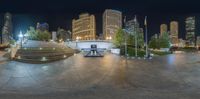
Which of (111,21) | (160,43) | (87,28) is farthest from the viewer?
(87,28)

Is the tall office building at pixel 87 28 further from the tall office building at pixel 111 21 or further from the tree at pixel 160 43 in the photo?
the tree at pixel 160 43

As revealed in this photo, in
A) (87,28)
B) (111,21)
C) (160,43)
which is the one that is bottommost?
(160,43)

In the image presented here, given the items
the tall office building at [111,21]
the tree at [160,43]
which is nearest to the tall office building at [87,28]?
the tall office building at [111,21]

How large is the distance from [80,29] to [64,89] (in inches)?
7298

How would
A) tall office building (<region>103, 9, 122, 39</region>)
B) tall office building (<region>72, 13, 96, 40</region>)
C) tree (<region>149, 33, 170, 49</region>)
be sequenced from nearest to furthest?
tree (<region>149, 33, 170, 49</region>)
tall office building (<region>103, 9, 122, 39</region>)
tall office building (<region>72, 13, 96, 40</region>)

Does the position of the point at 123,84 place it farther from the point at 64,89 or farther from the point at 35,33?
the point at 35,33

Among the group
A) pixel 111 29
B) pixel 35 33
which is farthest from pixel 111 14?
pixel 35 33

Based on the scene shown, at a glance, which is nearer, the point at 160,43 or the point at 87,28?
the point at 160,43

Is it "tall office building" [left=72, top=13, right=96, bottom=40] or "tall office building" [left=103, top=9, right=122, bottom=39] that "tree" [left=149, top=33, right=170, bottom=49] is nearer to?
"tall office building" [left=103, top=9, right=122, bottom=39]

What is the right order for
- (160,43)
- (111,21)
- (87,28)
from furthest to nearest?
(87,28), (111,21), (160,43)

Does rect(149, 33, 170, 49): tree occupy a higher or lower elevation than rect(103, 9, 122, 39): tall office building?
lower

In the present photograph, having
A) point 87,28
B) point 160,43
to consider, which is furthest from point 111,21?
point 160,43

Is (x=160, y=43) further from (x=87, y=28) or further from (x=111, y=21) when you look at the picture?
(x=87, y=28)

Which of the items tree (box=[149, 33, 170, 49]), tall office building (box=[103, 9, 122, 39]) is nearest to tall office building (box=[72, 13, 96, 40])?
tall office building (box=[103, 9, 122, 39])
